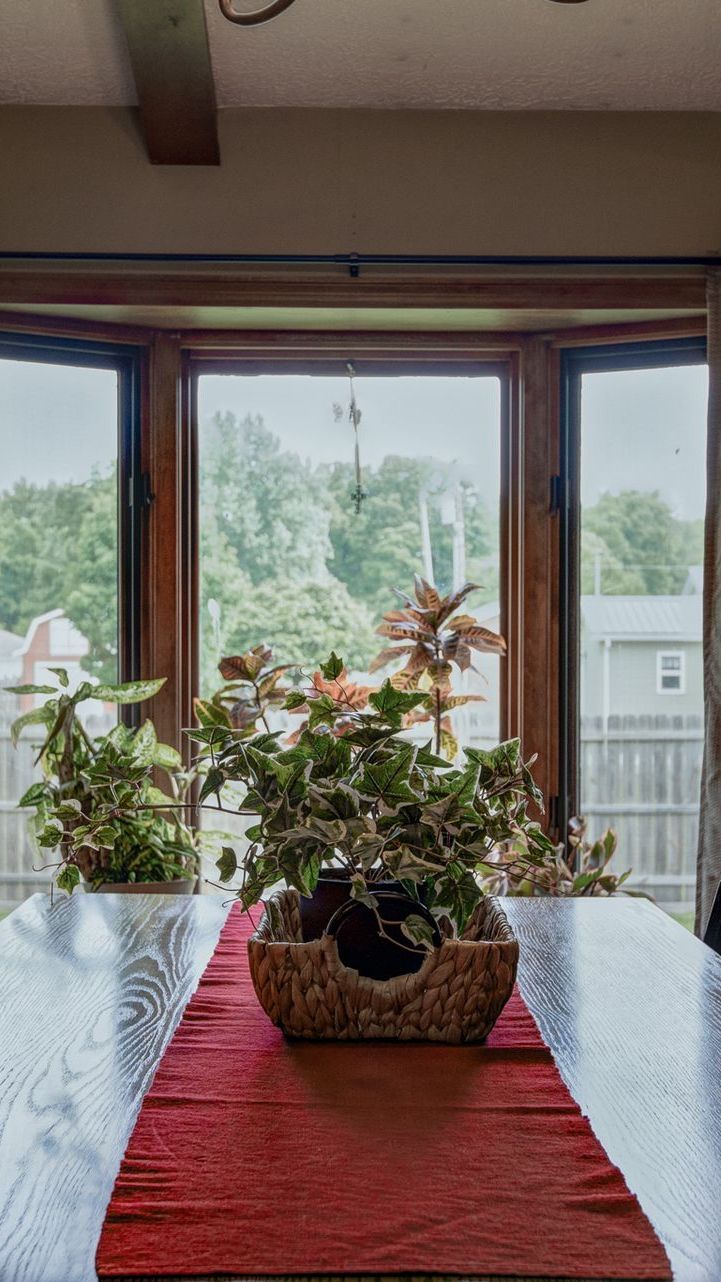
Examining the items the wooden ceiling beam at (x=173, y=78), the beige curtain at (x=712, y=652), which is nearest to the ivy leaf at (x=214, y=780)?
the beige curtain at (x=712, y=652)

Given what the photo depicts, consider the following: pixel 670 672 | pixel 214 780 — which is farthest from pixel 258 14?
pixel 670 672

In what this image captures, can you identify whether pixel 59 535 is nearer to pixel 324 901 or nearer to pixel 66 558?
pixel 66 558

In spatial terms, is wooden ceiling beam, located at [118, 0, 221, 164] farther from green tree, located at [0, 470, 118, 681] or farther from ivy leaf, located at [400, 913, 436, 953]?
ivy leaf, located at [400, 913, 436, 953]

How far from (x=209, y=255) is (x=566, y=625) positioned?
1.29 meters

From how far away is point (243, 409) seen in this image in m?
2.84

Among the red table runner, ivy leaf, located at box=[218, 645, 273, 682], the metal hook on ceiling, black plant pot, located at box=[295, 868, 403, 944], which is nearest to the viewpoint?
the red table runner

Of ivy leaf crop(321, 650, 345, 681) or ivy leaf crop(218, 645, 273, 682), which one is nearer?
ivy leaf crop(321, 650, 345, 681)

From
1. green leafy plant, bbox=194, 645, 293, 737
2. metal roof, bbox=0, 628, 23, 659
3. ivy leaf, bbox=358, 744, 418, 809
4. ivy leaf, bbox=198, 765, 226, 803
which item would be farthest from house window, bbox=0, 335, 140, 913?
ivy leaf, bbox=358, 744, 418, 809

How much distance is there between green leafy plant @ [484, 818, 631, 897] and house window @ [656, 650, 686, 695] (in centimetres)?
41

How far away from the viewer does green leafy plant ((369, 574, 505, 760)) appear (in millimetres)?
2502

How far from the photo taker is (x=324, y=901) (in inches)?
42.8

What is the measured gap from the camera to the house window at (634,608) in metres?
2.72

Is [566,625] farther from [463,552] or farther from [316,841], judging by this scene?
[316,841]

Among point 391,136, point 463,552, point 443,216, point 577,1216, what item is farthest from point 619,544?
point 577,1216
